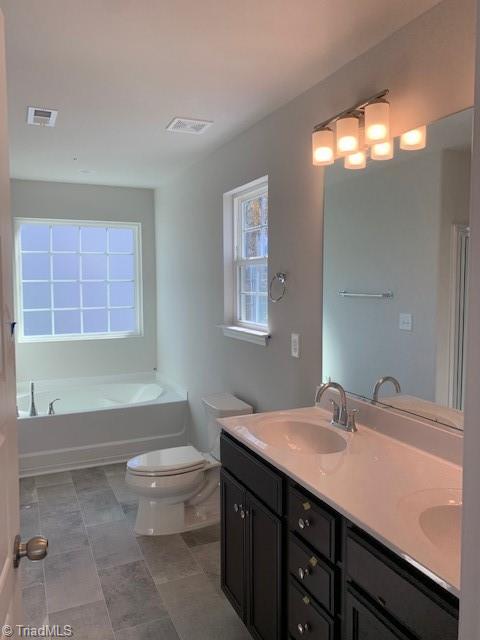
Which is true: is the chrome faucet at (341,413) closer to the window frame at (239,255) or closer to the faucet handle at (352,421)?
the faucet handle at (352,421)

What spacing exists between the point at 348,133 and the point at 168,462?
2065 millimetres

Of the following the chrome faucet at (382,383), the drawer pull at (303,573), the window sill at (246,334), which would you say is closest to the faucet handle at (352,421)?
the chrome faucet at (382,383)

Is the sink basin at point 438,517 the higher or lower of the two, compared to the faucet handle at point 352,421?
lower

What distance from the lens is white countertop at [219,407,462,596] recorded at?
1.13 m

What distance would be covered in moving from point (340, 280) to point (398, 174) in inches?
21.8

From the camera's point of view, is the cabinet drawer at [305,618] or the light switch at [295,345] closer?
the cabinet drawer at [305,618]

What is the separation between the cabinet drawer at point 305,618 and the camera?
147 centimetres

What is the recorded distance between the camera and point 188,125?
303 centimetres

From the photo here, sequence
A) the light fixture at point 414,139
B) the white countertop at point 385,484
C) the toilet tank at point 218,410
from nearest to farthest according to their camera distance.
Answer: the white countertop at point 385,484, the light fixture at point 414,139, the toilet tank at point 218,410

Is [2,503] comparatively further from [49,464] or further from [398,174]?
[49,464]

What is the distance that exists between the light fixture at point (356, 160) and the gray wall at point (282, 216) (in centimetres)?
20

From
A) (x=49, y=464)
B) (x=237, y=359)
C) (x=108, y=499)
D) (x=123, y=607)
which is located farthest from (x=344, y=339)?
(x=49, y=464)

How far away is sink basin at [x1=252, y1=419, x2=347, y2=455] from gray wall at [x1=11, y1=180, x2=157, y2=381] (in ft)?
10.9

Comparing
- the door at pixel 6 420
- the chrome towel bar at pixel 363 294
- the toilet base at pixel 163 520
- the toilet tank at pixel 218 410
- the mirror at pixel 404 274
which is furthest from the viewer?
the toilet tank at pixel 218 410
